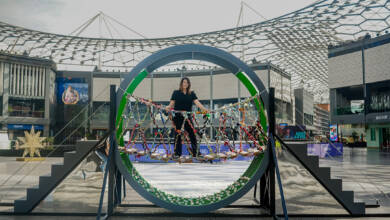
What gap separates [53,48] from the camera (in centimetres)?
4472

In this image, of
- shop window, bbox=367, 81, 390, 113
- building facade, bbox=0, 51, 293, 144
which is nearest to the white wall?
shop window, bbox=367, 81, 390, 113

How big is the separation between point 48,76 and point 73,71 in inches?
161

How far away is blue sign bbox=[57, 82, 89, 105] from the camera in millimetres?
42250

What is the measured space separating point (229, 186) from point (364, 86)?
3027cm

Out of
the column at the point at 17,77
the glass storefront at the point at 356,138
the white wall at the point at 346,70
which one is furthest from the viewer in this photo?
the glass storefront at the point at 356,138

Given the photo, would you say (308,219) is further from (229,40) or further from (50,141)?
(229,40)

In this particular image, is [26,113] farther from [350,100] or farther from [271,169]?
[350,100]

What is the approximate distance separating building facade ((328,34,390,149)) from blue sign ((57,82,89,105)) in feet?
108

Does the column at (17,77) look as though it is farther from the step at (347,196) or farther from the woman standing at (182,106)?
the step at (347,196)

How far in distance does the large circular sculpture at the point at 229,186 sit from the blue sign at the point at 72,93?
1555 inches

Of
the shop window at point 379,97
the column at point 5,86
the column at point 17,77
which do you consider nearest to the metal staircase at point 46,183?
the shop window at point 379,97

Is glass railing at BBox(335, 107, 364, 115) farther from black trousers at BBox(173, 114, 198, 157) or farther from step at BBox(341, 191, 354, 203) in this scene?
black trousers at BBox(173, 114, 198, 157)

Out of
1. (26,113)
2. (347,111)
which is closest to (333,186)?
(347,111)

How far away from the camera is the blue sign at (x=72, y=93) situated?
4225cm
